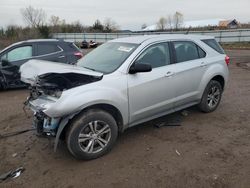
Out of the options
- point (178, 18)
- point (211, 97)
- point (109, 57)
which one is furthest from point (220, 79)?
point (178, 18)

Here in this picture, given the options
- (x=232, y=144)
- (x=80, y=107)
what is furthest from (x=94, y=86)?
(x=232, y=144)

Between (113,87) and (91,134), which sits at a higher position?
(113,87)

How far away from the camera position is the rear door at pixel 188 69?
4848 millimetres

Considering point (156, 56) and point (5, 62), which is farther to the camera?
point (5, 62)

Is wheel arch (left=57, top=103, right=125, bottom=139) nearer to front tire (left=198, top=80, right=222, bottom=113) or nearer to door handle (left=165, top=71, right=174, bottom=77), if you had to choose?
door handle (left=165, top=71, right=174, bottom=77)

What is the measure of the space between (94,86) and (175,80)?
1688mm

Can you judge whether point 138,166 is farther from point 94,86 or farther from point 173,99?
point 173,99

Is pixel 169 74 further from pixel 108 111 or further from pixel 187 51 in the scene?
pixel 108 111

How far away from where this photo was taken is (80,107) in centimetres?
355

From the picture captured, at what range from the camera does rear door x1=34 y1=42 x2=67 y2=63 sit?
8641 mm

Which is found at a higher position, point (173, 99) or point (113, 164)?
point (173, 99)

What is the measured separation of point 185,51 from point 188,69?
41cm

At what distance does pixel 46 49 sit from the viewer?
28.9 feet

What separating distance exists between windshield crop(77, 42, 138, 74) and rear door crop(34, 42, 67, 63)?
4.04 metres
